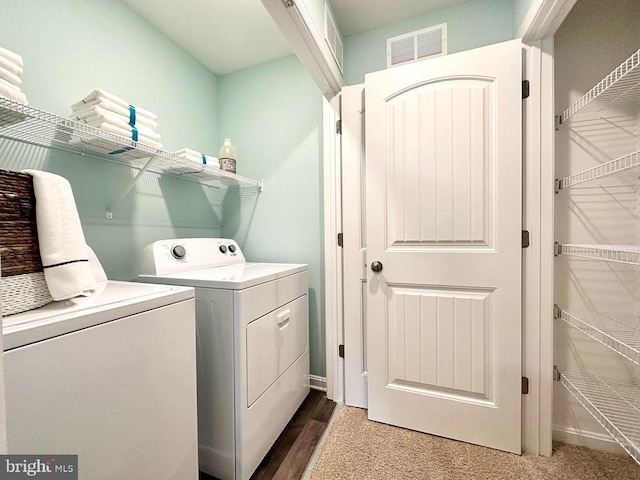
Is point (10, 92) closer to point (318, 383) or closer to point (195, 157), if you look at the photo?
point (195, 157)

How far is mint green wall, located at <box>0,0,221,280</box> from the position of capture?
3.84 feet

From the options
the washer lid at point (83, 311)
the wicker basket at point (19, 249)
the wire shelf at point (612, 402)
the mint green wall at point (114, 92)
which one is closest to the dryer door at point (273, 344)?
the washer lid at point (83, 311)

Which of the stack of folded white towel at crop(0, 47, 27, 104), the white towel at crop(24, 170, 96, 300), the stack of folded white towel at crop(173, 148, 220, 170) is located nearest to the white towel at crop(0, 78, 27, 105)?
the stack of folded white towel at crop(0, 47, 27, 104)

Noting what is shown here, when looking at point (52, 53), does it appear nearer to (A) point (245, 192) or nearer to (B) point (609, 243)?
(A) point (245, 192)

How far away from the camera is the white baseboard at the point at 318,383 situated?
192 centimetres

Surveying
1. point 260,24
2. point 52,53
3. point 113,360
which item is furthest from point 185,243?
point 260,24

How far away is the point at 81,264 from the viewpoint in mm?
836

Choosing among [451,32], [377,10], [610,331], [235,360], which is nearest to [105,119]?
[235,360]

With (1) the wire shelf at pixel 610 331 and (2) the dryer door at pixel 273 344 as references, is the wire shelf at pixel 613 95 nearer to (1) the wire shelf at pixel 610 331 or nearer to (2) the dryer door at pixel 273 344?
(1) the wire shelf at pixel 610 331

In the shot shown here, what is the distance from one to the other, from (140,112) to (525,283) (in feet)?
6.87

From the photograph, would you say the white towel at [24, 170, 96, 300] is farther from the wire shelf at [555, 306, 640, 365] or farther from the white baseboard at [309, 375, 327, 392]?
the wire shelf at [555, 306, 640, 365]

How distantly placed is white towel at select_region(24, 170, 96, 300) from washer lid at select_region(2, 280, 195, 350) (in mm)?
59

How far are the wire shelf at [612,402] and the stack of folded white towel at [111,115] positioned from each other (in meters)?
2.34
